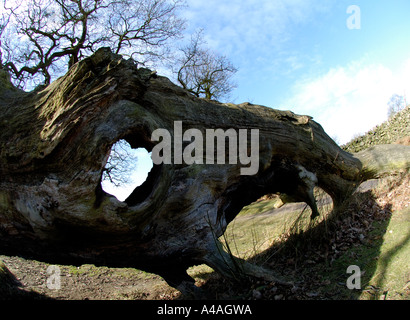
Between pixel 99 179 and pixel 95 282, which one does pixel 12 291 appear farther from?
pixel 99 179

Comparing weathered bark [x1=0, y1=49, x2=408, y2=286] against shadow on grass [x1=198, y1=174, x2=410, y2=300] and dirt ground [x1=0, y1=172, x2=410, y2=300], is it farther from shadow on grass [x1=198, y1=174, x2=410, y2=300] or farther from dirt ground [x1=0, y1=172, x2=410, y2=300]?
dirt ground [x1=0, y1=172, x2=410, y2=300]

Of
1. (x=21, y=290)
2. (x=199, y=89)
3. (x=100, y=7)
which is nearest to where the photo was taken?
(x=21, y=290)

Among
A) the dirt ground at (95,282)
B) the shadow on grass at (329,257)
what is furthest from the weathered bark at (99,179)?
the dirt ground at (95,282)

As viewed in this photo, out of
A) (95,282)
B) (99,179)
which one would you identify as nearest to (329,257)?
(99,179)

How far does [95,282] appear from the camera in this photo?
710cm

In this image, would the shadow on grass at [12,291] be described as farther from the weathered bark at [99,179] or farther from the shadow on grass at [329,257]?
the shadow on grass at [329,257]

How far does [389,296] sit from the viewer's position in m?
3.65

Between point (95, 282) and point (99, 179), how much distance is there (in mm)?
4193

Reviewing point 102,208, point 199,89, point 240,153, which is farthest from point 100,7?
point 102,208

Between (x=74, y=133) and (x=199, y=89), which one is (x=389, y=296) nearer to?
(x=74, y=133)

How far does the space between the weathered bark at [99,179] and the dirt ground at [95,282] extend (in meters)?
1.74

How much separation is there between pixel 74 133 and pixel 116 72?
0.98 metres

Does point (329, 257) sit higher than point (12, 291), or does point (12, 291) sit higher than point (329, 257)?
point (329, 257)
